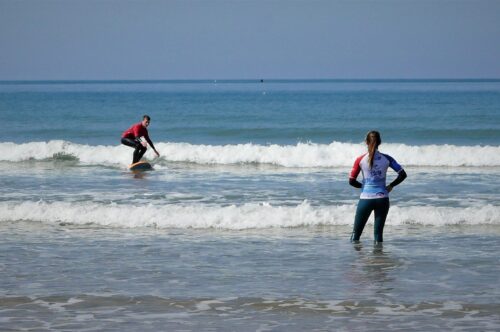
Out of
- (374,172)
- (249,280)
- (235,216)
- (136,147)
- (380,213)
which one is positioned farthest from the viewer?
(136,147)

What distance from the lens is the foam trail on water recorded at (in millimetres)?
25094

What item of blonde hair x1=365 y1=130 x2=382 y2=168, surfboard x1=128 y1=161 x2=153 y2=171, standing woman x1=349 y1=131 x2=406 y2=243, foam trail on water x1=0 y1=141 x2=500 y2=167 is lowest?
standing woman x1=349 y1=131 x2=406 y2=243

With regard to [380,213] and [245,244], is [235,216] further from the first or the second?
[380,213]

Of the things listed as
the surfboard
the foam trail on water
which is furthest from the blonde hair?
the foam trail on water

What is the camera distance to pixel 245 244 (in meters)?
12.1

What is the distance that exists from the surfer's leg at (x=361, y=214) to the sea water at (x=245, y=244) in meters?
0.20

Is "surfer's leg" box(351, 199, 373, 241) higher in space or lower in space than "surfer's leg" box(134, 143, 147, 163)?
lower

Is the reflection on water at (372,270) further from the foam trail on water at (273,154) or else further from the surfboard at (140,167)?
the foam trail on water at (273,154)

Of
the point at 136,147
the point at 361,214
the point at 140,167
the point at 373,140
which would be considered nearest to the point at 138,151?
the point at 136,147

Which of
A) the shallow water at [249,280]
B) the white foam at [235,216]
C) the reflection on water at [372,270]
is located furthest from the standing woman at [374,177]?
the white foam at [235,216]

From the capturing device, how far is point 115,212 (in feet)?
47.3

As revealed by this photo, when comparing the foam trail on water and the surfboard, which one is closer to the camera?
the surfboard

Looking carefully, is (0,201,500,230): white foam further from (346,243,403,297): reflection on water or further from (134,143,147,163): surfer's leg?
(134,143,147,163): surfer's leg

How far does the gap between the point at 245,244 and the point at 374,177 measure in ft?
7.77
